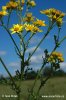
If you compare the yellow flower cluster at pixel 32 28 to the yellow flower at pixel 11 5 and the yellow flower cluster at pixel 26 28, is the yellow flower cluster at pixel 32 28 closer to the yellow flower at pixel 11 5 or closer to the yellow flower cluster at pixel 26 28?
the yellow flower cluster at pixel 26 28

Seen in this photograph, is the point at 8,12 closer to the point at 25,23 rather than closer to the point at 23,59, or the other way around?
the point at 25,23

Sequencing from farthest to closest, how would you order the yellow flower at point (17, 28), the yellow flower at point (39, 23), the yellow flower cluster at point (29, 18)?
the yellow flower cluster at point (29, 18)
the yellow flower at point (39, 23)
the yellow flower at point (17, 28)

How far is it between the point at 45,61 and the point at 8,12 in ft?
2.81

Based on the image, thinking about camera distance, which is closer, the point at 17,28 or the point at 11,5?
the point at 17,28

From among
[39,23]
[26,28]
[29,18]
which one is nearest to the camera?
[26,28]

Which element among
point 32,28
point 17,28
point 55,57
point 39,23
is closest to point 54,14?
point 39,23

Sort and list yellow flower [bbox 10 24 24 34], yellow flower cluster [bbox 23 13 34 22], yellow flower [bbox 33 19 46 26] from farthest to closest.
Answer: yellow flower cluster [bbox 23 13 34 22] < yellow flower [bbox 33 19 46 26] < yellow flower [bbox 10 24 24 34]

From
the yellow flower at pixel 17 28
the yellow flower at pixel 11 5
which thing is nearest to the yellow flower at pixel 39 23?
the yellow flower at pixel 17 28

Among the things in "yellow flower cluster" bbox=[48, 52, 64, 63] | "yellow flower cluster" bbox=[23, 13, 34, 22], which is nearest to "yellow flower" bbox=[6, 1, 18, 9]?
"yellow flower cluster" bbox=[23, 13, 34, 22]

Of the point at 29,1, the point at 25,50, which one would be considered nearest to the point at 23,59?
the point at 25,50

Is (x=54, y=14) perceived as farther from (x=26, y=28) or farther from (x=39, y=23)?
(x=26, y=28)

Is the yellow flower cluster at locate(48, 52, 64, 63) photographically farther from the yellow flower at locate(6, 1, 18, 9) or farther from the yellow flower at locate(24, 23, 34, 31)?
the yellow flower at locate(6, 1, 18, 9)

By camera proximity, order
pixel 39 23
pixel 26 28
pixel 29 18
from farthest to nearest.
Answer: pixel 29 18 < pixel 39 23 < pixel 26 28

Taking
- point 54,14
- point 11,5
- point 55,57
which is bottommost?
point 55,57
